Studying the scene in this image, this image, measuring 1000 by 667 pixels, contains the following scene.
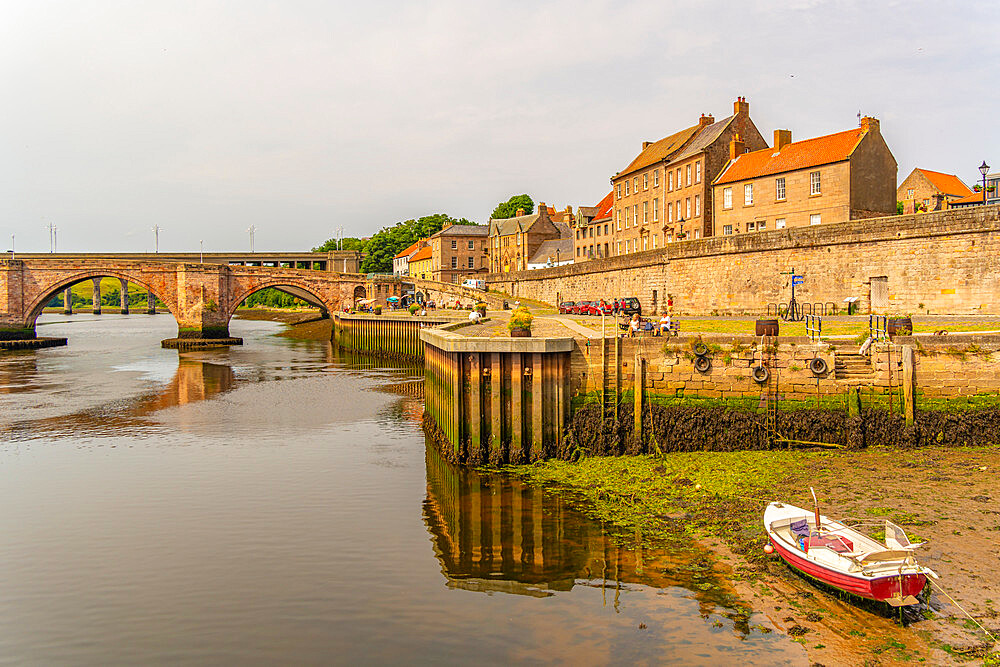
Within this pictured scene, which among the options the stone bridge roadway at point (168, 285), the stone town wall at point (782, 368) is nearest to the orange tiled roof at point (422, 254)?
the stone bridge roadway at point (168, 285)

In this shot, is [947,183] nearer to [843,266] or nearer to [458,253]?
[843,266]

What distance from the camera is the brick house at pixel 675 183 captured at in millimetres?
58500

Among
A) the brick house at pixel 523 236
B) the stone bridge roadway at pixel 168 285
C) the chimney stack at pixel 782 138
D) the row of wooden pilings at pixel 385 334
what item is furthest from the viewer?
the brick house at pixel 523 236

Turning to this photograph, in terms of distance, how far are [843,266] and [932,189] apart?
4485 centimetres

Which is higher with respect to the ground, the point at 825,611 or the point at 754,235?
the point at 754,235

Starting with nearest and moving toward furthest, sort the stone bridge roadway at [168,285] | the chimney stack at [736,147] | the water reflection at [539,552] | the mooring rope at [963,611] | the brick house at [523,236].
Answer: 1. the mooring rope at [963,611]
2. the water reflection at [539,552]
3. the chimney stack at [736,147]
4. the stone bridge roadway at [168,285]
5. the brick house at [523,236]

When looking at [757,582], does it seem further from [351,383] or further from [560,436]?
[351,383]

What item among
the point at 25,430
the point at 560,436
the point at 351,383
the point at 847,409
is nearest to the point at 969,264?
the point at 847,409

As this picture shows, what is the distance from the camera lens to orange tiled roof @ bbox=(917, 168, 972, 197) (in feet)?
235

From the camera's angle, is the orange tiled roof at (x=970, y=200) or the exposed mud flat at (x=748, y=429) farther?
the orange tiled roof at (x=970, y=200)

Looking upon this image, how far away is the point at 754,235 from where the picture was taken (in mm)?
40906

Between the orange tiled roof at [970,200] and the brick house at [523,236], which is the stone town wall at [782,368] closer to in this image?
the orange tiled roof at [970,200]

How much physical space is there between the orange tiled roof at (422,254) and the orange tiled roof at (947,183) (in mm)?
75029

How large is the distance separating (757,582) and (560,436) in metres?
8.90
